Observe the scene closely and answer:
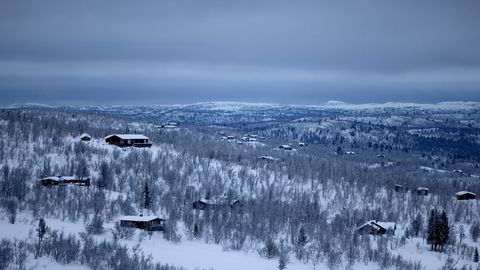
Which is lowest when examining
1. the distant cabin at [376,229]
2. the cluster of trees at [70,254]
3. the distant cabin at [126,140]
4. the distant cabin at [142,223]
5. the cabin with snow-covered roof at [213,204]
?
the distant cabin at [376,229]

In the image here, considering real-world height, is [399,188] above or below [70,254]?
below

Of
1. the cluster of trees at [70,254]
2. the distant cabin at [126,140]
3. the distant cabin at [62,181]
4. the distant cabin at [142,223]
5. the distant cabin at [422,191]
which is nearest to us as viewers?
the cluster of trees at [70,254]

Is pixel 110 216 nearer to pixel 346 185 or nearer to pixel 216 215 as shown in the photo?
pixel 216 215

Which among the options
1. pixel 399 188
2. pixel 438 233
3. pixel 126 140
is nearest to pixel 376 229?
pixel 438 233

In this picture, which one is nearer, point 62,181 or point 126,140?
point 62,181

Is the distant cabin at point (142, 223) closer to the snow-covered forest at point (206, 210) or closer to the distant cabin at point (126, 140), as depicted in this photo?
the snow-covered forest at point (206, 210)

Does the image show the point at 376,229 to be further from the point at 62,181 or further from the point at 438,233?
the point at 62,181

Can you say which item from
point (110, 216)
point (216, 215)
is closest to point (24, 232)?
point (110, 216)

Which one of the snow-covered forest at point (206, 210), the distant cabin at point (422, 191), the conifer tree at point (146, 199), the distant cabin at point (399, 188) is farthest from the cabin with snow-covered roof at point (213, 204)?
the distant cabin at point (422, 191)

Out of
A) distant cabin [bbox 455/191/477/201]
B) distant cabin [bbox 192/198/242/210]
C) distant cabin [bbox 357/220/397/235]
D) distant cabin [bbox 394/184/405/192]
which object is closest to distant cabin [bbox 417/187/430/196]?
distant cabin [bbox 394/184/405/192]
